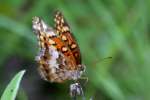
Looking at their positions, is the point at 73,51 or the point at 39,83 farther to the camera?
the point at 39,83

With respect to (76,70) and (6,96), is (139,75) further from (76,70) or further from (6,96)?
(6,96)

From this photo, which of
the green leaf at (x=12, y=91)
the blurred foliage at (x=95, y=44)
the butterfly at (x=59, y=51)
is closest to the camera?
the green leaf at (x=12, y=91)

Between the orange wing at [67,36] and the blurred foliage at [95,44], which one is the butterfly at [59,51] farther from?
the blurred foliage at [95,44]

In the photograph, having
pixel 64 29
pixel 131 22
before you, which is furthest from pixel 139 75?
pixel 64 29

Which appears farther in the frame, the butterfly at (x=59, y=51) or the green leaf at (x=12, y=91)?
the butterfly at (x=59, y=51)

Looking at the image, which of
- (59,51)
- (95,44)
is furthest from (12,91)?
(95,44)

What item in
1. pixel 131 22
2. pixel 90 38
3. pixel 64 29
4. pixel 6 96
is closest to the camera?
pixel 6 96

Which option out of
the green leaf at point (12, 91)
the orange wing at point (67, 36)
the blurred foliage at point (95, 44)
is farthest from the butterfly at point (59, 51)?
the blurred foliage at point (95, 44)
